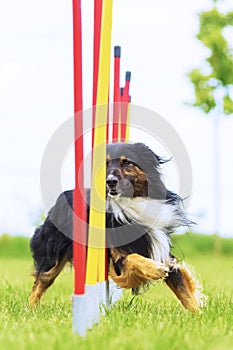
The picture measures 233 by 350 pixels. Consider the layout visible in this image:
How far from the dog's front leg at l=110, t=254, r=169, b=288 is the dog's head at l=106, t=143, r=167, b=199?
0.45 meters

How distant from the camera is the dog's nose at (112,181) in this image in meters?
4.18

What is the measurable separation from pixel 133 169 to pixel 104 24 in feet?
3.86

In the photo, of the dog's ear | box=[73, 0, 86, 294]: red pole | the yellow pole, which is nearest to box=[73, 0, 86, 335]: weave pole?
box=[73, 0, 86, 294]: red pole

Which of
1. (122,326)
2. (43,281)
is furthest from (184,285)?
(122,326)

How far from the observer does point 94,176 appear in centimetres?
360

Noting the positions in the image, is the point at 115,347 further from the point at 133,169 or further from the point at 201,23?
the point at 201,23

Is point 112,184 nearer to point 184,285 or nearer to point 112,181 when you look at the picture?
point 112,181

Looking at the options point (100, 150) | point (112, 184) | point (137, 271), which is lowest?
point (137, 271)

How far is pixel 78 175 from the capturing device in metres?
3.26

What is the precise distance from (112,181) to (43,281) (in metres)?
1.35

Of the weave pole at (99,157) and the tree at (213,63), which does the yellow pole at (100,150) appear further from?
the tree at (213,63)

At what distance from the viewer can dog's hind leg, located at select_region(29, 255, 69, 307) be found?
16.6 feet

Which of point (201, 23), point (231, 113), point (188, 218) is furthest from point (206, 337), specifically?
point (201, 23)

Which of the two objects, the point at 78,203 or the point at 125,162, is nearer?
the point at 78,203
